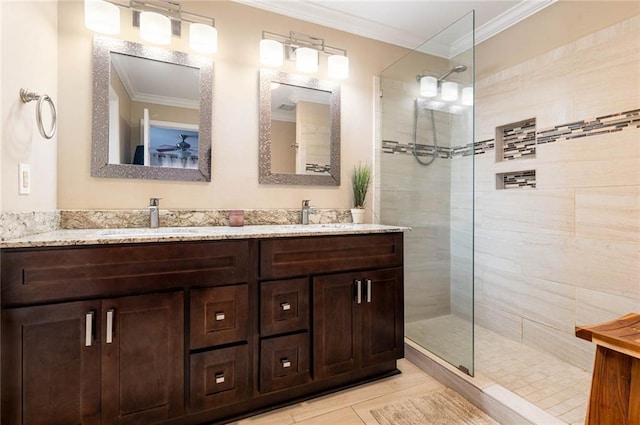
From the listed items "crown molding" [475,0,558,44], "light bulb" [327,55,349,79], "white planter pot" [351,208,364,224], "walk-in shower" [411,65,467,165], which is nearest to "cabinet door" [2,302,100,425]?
"white planter pot" [351,208,364,224]

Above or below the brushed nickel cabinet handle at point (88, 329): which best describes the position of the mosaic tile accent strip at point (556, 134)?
above

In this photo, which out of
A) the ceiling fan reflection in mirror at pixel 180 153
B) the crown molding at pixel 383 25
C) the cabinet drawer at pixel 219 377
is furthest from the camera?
the crown molding at pixel 383 25

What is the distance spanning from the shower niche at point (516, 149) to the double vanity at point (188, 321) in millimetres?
1188

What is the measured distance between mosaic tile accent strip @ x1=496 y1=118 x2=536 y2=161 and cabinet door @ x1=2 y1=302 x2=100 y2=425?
2751mm

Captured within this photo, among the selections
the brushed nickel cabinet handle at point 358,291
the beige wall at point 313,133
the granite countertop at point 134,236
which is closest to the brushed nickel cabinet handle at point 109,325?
the granite countertop at point 134,236

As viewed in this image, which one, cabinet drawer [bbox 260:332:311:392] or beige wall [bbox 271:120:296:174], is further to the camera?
beige wall [bbox 271:120:296:174]

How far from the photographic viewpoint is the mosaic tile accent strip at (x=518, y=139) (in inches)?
86.7

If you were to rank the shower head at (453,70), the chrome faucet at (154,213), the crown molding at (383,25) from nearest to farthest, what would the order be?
1. the chrome faucet at (154,213)
2. the shower head at (453,70)
3. the crown molding at (383,25)

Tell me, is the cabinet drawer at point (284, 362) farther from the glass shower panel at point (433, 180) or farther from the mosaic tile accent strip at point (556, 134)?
the mosaic tile accent strip at point (556, 134)

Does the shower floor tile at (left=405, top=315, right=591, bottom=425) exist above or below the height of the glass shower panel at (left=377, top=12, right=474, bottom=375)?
below

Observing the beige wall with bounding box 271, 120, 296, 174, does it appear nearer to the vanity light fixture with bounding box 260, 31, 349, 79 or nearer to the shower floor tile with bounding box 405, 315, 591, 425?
the vanity light fixture with bounding box 260, 31, 349, 79

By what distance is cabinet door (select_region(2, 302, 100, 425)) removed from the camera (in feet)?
3.64

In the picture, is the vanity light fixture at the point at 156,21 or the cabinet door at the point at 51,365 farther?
the vanity light fixture at the point at 156,21

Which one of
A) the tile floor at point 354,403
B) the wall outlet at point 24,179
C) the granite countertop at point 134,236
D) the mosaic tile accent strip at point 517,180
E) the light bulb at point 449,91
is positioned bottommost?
the tile floor at point 354,403
